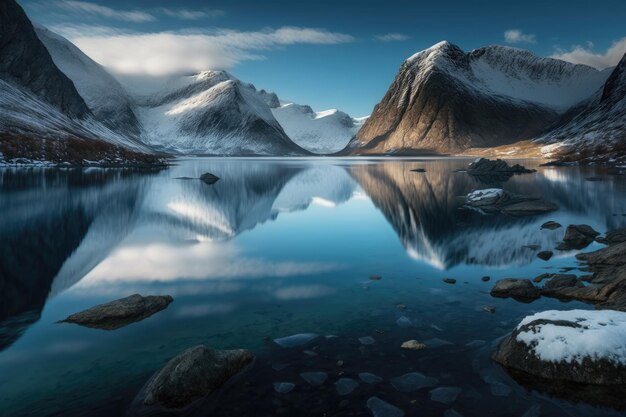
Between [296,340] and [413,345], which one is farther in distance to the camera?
[296,340]

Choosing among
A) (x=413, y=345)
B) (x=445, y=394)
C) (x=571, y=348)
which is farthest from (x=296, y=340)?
(x=571, y=348)

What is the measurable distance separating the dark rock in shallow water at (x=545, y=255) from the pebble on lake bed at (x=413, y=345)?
14.2m

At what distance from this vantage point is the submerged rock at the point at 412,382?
10.5 m

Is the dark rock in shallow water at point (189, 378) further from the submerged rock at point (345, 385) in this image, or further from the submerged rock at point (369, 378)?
the submerged rock at point (369, 378)

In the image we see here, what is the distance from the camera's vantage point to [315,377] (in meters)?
11.1

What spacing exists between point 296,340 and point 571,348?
738cm

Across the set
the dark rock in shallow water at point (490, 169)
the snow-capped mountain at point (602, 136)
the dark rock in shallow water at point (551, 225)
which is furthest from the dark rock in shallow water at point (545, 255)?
the snow-capped mountain at point (602, 136)

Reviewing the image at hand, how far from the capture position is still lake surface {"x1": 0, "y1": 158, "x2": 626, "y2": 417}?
10266 mm

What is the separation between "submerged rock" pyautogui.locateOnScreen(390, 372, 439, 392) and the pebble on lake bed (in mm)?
1491

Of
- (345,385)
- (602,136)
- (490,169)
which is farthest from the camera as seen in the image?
(602,136)

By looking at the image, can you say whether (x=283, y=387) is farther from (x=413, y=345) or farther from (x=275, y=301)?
(x=275, y=301)

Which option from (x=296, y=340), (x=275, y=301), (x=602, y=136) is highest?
(x=602, y=136)

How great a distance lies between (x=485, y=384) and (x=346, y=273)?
11.1 m

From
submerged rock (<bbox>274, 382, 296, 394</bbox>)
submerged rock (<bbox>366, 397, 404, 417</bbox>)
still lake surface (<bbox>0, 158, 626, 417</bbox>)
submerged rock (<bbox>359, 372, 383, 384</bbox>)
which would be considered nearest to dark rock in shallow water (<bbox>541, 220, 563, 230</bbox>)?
still lake surface (<bbox>0, 158, 626, 417</bbox>)
